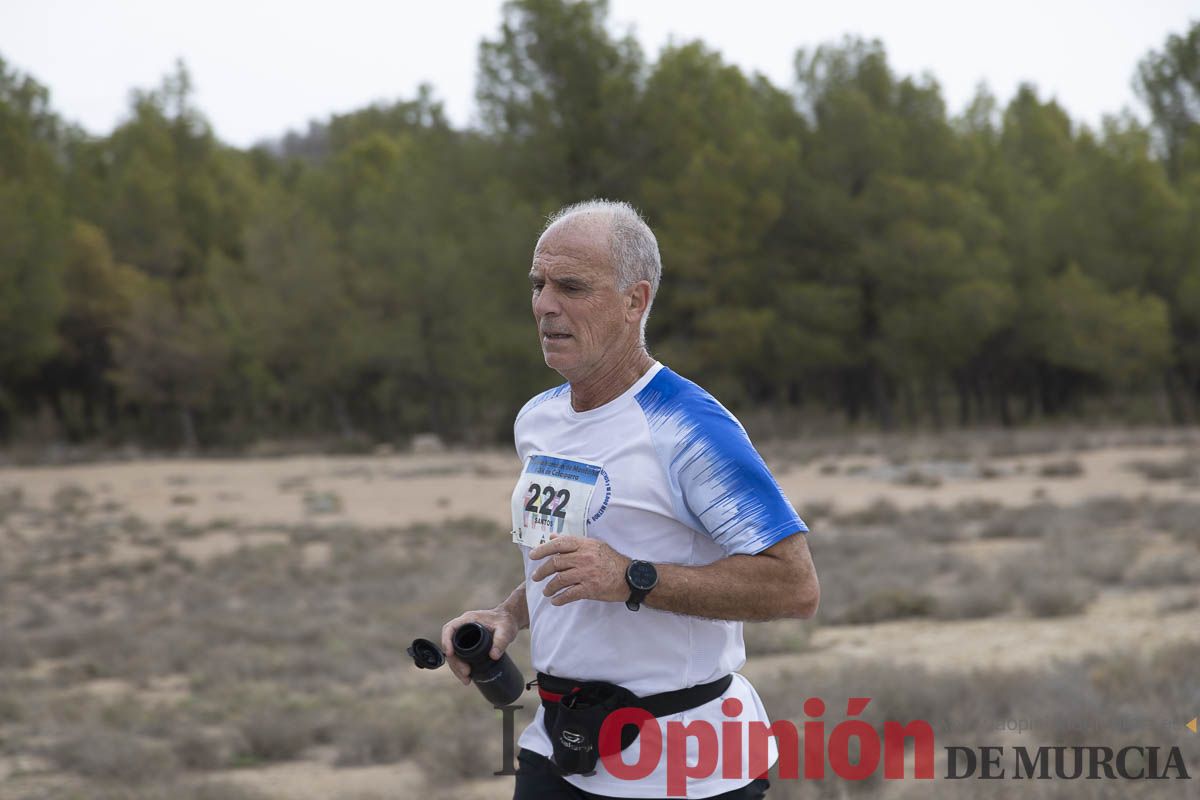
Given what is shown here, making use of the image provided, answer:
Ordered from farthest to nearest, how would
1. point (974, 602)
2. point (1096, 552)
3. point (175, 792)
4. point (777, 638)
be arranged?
point (1096, 552), point (974, 602), point (777, 638), point (175, 792)

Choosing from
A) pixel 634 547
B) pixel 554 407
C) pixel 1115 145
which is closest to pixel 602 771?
pixel 634 547

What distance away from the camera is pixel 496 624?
2881 mm

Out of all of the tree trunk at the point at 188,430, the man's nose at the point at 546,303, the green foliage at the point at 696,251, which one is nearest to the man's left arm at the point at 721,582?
the man's nose at the point at 546,303

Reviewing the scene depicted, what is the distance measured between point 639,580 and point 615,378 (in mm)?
501

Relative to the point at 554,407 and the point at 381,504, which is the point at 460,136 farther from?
the point at 554,407

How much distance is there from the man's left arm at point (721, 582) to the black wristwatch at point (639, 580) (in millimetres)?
13

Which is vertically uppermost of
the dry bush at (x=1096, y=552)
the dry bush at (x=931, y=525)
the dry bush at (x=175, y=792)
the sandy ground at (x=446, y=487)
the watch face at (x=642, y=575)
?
the watch face at (x=642, y=575)

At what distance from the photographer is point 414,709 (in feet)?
25.9

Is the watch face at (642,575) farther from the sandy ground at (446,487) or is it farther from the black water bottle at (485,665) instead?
the sandy ground at (446,487)

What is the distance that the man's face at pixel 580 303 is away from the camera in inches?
101

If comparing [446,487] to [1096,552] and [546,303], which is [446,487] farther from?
[546,303]

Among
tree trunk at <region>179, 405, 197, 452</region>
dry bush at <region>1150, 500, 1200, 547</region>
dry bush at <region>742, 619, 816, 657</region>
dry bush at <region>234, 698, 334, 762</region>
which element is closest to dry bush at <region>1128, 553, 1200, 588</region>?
dry bush at <region>1150, 500, 1200, 547</region>

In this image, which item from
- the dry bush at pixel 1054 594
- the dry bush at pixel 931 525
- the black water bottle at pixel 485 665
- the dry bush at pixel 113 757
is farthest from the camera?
the dry bush at pixel 931 525

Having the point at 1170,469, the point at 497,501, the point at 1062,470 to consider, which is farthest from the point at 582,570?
the point at 1062,470
